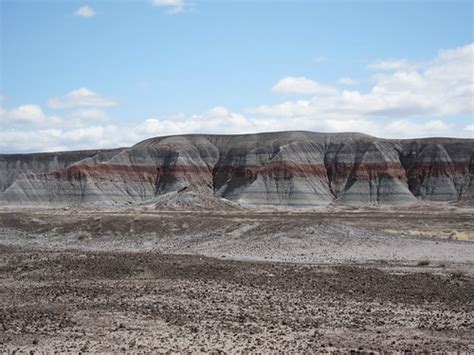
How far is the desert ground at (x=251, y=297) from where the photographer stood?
45.4 feet

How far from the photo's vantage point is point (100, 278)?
22.9m

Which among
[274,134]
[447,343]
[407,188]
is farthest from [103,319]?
[274,134]

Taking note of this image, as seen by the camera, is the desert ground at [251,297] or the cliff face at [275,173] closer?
the desert ground at [251,297]

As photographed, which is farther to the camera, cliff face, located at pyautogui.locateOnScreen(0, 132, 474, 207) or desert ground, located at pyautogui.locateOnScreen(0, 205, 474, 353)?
cliff face, located at pyautogui.locateOnScreen(0, 132, 474, 207)

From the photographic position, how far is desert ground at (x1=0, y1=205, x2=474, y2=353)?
13.8 metres

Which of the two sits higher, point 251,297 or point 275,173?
point 275,173

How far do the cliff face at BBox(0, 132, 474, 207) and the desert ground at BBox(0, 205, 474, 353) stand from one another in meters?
90.3

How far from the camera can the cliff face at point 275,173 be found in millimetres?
126250

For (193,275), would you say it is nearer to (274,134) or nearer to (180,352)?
(180,352)

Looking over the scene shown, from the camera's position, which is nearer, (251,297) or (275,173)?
(251,297)

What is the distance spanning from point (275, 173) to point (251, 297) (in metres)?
112

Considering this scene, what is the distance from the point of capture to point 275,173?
5133 inches

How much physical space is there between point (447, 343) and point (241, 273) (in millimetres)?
10864

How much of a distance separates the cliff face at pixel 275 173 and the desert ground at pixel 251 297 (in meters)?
90.3
